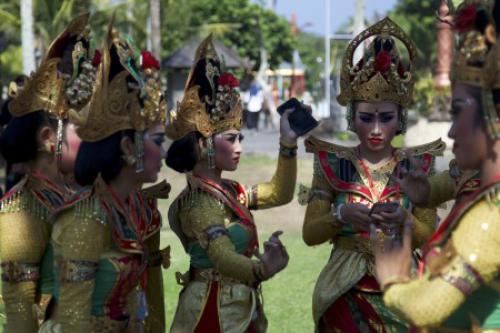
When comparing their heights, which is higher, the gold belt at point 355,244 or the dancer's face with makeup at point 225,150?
the dancer's face with makeup at point 225,150

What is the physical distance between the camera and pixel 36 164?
14.5 feet

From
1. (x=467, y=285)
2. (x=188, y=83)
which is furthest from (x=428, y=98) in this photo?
(x=467, y=285)

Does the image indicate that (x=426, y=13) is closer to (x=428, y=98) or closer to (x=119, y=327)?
(x=428, y=98)

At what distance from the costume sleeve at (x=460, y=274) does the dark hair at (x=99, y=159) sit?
1.35m

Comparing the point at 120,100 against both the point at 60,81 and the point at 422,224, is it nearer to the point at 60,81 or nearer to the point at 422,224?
the point at 60,81

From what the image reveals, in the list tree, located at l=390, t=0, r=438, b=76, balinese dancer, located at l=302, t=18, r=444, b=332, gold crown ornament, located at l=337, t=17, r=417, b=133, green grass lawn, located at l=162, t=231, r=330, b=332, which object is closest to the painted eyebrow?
balinese dancer, located at l=302, t=18, r=444, b=332

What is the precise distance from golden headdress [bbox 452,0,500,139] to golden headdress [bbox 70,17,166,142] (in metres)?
1.33

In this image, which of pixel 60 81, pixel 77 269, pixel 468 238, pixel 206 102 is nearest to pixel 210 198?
pixel 206 102

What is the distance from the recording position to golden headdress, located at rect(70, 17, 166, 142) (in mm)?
3811

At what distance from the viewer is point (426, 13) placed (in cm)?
4769

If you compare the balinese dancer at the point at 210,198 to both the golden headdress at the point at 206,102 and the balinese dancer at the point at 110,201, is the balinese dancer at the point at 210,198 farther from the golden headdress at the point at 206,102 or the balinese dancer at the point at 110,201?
the balinese dancer at the point at 110,201

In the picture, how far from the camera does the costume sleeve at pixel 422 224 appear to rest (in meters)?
4.98

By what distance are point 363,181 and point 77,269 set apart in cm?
204

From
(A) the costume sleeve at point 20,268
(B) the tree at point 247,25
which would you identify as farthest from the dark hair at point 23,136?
(B) the tree at point 247,25
